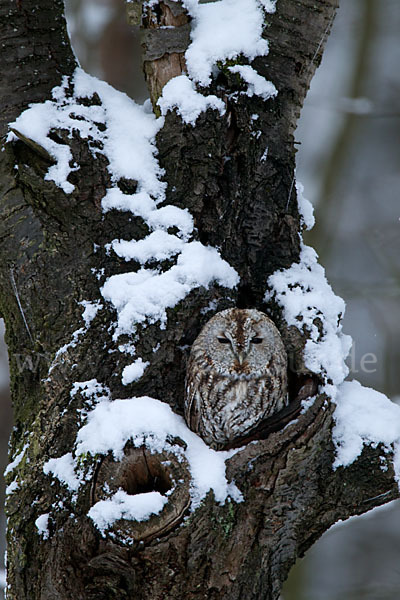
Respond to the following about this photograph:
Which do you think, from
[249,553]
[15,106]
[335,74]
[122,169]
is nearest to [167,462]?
[249,553]

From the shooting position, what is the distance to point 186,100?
7.92 feet

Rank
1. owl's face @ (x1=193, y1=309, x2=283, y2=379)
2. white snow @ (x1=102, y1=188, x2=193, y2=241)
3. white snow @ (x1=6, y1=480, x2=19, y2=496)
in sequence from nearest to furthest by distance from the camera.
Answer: white snow @ (x1=6, y1=480, x2=19, y2=496) → white snow @ (x1=102, y1=188, x2=193, y2=241) → owl's face @ (x1=193, y1=309, x2=283, y2=379)

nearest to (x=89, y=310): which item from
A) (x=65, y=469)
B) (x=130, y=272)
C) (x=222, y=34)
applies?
(x=130, y=272)

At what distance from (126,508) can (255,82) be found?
5.49 feet

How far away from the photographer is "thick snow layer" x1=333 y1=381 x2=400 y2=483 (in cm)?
221

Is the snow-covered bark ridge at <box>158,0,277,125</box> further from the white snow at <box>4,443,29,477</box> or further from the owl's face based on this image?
the white snow at <box>4,443,29,477</box>

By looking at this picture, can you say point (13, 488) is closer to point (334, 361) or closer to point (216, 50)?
point (334, 361)

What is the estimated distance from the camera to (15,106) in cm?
244

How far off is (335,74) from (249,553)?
4.90 meters

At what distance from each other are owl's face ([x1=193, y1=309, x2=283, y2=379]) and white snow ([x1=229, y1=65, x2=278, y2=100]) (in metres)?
0.87

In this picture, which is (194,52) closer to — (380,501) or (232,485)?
(232,485)

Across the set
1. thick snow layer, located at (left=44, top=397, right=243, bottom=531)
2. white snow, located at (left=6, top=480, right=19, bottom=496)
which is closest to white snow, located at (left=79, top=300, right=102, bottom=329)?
thick snow layer, located at (left=44, top=397, right=243, bottom=531)

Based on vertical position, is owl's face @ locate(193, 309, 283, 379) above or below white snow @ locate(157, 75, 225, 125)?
below

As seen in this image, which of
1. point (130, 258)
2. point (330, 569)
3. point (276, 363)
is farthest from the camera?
point (330, 569)
